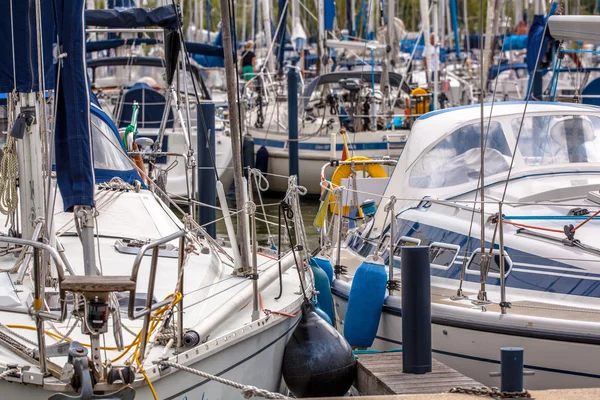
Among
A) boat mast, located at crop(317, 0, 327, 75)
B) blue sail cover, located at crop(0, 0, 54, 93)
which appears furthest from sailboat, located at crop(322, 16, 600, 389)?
boat mast, located at crop(317, 0, 327, 75)

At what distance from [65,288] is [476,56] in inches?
1318

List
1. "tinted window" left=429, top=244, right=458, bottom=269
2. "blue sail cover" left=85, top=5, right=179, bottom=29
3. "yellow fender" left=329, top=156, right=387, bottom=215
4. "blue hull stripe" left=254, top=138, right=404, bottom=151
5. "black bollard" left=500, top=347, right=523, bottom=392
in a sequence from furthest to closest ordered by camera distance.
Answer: "blue hull stripe" left=254, top=138, right=404, bottom=151 → "yellow fender" left=329, top=156, right=387, bottom=215 → "blue sail cover" left=85, top=5, right=179, bottom=29 → "tinted window" left=429, top=244, right=458, bottom=269 → "black bollard" left=500, top=347, right=523, bottom=392

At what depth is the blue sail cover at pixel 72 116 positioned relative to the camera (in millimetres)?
5680

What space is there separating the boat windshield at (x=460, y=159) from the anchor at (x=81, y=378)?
171 inches

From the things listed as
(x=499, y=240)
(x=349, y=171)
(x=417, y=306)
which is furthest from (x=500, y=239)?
(x=349, y=171)

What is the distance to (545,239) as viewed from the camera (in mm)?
7168

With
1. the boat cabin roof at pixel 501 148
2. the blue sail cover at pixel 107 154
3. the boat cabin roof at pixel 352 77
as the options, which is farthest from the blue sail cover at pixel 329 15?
the blue sail cover at pixel 107 154

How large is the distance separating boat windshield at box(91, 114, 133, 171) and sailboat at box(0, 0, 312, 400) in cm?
123

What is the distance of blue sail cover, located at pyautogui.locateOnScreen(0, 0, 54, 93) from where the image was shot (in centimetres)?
595

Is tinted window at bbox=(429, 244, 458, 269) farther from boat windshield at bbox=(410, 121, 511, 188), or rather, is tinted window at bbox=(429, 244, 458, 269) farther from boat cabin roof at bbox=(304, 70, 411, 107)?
boat cabin roof at bbox=(304, 70, 411, 107)

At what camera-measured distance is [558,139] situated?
331 inches

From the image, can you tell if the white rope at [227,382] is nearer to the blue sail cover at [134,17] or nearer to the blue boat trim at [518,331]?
the blue boat trim at [518,331]

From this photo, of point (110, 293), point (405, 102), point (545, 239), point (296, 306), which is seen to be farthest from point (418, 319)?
point (405, 102)

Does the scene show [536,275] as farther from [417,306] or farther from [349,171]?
[349,171]
